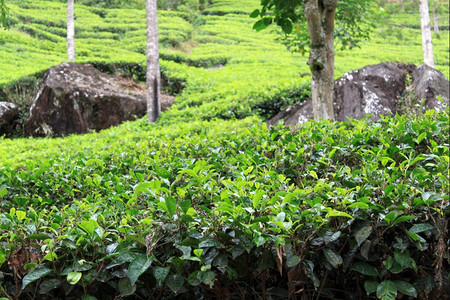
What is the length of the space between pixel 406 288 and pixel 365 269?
161 mm

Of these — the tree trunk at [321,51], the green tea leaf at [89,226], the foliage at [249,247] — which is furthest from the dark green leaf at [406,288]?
the tree trunk at [321,51]

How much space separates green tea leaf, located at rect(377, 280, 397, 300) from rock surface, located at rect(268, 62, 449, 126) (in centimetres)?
499

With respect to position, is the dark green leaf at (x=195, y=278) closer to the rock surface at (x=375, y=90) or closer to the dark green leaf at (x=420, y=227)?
the dark green leaf at (x=420, y=227)

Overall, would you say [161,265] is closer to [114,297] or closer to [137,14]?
[114,297]

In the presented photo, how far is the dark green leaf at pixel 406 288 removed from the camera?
151 cm

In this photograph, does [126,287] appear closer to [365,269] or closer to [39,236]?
[39,236]

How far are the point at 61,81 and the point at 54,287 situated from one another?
8343mm

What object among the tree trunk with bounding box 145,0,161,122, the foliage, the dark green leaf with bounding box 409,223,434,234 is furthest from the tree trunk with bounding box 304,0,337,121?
the tree trunk with bounding box 145,0,161,122

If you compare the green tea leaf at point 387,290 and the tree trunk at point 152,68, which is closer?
the green tea leaf at point 387,290

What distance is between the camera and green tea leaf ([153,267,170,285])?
1.43m

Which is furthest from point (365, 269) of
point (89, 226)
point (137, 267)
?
point (89, 226)

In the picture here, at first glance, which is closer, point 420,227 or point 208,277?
point 208,277

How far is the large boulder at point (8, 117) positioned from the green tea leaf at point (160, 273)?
9.12 meters

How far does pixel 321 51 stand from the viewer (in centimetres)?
407
